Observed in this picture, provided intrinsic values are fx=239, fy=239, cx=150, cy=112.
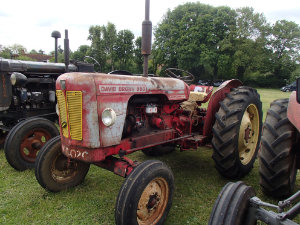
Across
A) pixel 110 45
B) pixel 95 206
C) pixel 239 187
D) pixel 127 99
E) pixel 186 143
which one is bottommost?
pixel 95 206

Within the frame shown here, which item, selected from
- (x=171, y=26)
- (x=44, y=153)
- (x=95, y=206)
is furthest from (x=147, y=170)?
(x=171, y=26)

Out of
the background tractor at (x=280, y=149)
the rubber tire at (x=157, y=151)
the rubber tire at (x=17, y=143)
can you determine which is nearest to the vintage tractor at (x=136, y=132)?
the background tractor at (x=280, y=149)

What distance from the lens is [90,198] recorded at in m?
2.82

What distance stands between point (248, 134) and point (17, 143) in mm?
3327

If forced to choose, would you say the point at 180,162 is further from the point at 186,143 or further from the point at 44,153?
the point at 44,153

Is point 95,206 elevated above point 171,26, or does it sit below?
below

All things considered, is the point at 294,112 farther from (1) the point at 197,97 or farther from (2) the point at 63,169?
(2) the point at 63,169

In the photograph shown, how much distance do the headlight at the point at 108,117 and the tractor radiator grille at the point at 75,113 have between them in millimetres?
217

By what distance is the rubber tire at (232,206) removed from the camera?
137 centimetres

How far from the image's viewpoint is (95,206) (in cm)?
265

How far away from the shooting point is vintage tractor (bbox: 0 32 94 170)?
3.52 meters

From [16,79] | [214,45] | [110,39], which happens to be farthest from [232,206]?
[110,39]

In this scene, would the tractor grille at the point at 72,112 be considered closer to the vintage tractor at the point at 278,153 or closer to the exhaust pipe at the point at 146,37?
the exhaust pipe at the point at 146,37

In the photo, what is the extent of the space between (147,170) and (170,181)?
1.21 feet
